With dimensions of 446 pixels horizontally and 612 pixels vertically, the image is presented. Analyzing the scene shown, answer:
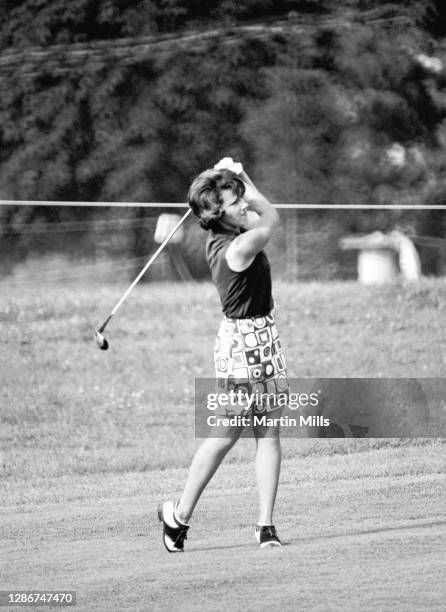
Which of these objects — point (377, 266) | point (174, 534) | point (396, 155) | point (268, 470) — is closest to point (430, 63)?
point (396, 155)

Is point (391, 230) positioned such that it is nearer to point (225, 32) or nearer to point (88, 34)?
point (225, 32)

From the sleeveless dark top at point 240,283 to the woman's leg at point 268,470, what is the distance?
27 centimetres

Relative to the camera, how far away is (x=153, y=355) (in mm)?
6242

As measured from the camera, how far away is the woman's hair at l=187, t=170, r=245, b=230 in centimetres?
288

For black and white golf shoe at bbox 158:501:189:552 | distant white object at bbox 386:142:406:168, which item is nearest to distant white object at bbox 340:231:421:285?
distant white object at bbox 386:142:406:168

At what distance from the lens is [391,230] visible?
22.0ft

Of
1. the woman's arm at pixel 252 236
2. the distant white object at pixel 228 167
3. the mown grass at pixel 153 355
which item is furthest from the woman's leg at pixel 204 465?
the mown grass at pixel 153 355

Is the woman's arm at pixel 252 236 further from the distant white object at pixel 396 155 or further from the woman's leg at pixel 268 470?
the distant white object at pixel 396 155

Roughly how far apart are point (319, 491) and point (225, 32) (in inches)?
144

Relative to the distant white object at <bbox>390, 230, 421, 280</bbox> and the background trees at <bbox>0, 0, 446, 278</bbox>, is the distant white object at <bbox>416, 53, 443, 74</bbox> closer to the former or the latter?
the background trees at <bbox>0, 0, 446, 278</bbox>

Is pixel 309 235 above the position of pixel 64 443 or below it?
above

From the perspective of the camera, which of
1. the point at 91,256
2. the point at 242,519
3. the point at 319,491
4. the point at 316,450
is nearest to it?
the point at 242,519

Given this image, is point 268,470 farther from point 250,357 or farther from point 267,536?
point 250,357

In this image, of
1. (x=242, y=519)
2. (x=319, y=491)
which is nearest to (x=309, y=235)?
(x=319, y=491)
